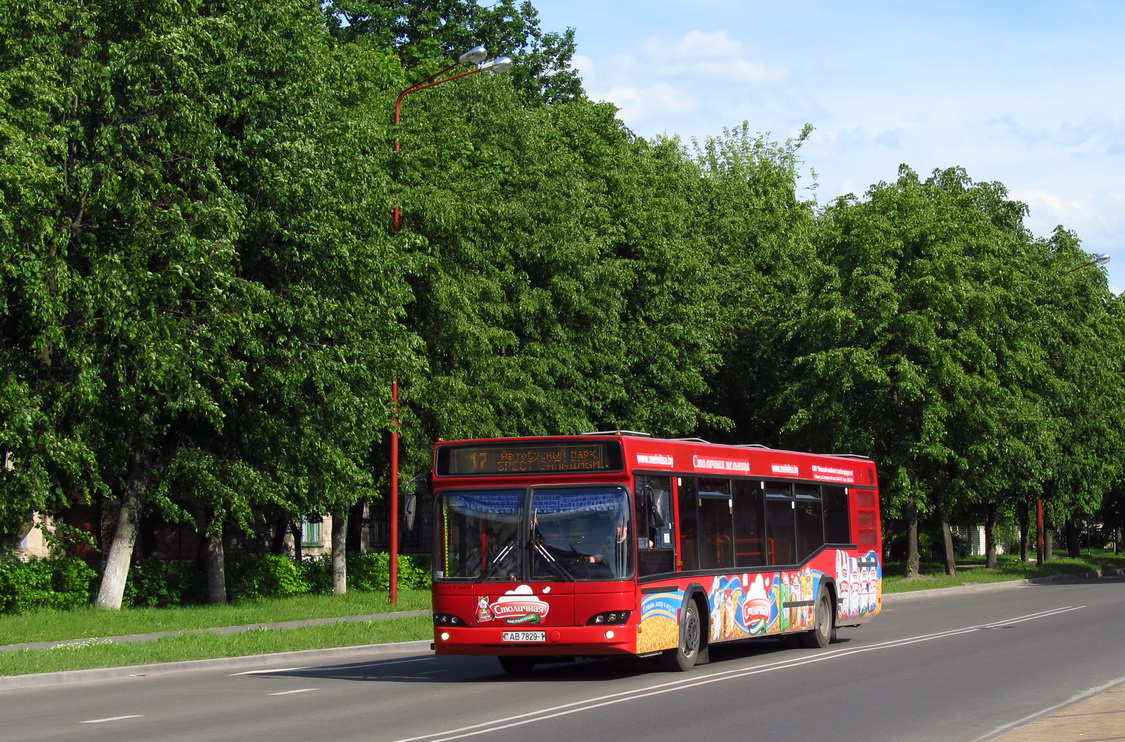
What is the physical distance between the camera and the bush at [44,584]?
2550 cm

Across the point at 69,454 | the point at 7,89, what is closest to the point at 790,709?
the point at 69,454

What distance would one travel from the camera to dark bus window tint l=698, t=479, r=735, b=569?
17.3m

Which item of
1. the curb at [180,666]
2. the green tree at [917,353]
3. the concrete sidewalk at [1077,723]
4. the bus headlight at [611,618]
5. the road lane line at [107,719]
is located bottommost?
the curb at [180,666]

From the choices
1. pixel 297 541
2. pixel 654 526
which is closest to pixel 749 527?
pixel 654 526

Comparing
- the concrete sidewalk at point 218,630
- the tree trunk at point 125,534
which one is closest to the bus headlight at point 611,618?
the concrete sidewalk at point 218,630

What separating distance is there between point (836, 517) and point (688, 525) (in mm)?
5454

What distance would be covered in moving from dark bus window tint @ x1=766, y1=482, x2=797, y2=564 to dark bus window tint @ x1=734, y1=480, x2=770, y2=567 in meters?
0.24

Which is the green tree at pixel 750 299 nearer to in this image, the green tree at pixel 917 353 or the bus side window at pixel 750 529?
the green tree at pixel 917 353

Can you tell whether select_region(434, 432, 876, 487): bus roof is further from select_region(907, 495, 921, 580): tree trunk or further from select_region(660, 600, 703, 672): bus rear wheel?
select_region(907, 495, 921, 580): tree trunk

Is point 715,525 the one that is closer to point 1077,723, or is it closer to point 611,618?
point 611,618

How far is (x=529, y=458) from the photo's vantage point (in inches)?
630

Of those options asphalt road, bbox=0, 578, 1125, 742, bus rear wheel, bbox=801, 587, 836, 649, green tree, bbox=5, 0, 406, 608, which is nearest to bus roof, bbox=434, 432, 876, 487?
asphalt road, bbox=0, 578, 1125, 742

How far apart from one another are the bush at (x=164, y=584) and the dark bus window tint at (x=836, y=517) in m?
14.9

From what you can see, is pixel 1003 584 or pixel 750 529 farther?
pixel 1003 584
